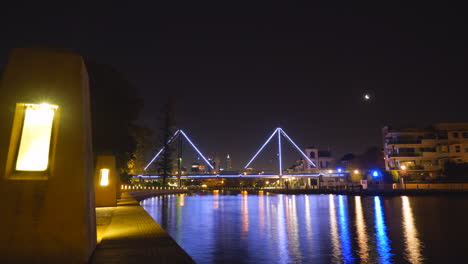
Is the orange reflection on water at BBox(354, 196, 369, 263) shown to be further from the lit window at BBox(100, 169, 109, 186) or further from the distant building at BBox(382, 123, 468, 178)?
the distant building at BBox(382, 123, 468, 178)

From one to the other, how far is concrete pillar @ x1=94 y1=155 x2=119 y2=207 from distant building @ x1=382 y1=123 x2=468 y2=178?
1490 inches

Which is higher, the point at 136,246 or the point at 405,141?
A: the point at 405,141

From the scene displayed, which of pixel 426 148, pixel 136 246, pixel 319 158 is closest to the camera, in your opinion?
pixel 136 246

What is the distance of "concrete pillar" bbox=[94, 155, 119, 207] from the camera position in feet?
56.0

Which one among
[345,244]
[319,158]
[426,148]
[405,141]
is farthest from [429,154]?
[345,244]

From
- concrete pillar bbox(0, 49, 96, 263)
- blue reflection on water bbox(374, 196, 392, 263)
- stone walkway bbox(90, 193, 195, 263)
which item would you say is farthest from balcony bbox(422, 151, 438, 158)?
concrete pillar bbox(0, 49, 96, 263)

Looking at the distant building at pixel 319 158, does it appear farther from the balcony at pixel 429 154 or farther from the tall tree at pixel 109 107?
the tall tree at pixel 109 107

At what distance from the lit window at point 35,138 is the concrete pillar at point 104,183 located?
39.8 feet

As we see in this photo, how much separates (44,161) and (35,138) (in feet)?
1.24

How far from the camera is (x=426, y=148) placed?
152 ft

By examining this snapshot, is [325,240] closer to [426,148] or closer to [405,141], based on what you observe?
[405,141]

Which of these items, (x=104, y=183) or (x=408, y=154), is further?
(x=408, y=154)

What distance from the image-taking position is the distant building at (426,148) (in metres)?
44.5

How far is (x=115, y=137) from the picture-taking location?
18.9m
